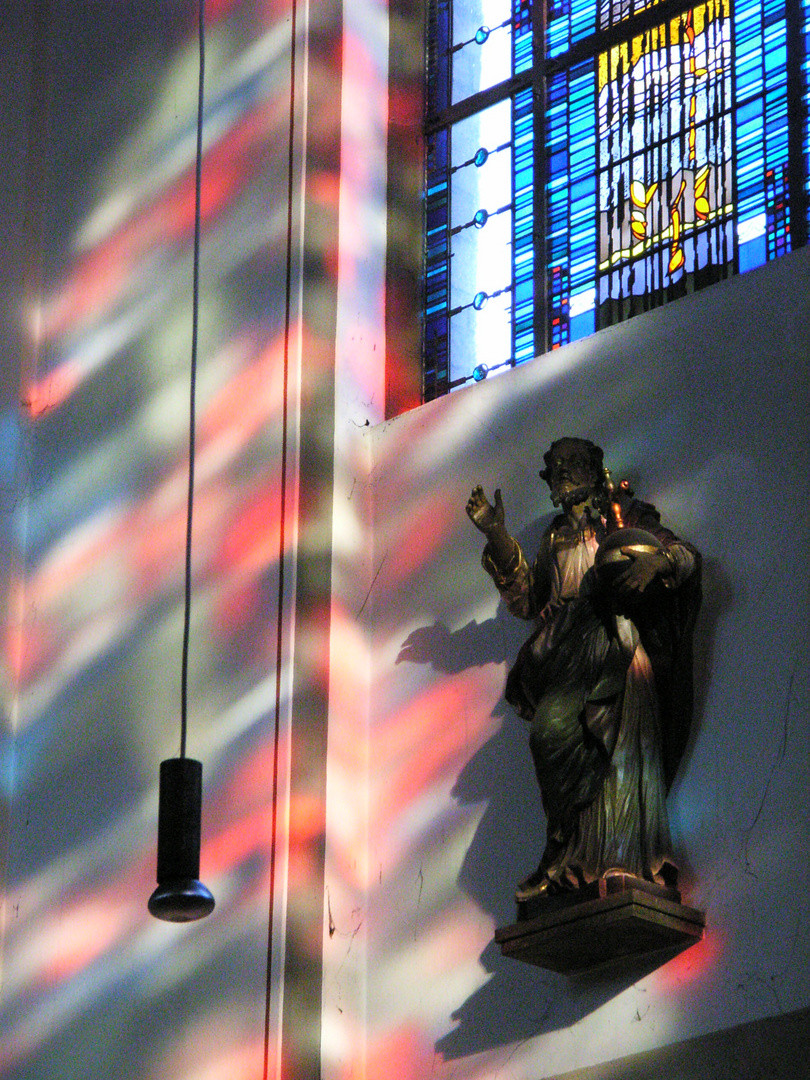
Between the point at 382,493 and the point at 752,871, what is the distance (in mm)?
2323

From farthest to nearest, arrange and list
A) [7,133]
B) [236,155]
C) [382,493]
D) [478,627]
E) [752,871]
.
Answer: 1. [7,133]
2. [236,155]
3. [382,493]
4. [478,627]
5. [752,871]

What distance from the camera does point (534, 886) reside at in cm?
711

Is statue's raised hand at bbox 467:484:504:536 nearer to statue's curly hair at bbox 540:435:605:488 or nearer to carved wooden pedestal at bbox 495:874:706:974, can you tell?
statue's curly hair at bbox 540:435:605:488

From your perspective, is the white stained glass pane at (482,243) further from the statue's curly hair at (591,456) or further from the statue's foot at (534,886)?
the statue's foot at (534,886)

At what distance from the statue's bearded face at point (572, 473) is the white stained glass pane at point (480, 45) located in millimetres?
2238

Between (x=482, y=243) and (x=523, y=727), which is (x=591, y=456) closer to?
(x=523, y=727)

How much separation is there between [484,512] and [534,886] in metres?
1.28

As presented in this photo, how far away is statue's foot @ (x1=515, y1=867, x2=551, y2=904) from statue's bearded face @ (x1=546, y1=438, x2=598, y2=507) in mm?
1257

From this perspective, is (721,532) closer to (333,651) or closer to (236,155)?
(333,651)

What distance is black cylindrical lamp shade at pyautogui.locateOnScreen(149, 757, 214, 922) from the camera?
628 centimetres

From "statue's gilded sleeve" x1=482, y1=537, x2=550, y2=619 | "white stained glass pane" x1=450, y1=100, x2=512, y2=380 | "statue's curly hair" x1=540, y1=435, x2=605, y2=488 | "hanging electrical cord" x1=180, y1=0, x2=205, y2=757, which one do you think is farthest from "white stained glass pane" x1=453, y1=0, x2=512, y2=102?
"statue's gilded sleeve" x1=482, y1=537, x2=550, y2=619

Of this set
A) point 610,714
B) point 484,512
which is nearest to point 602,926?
point 610,714

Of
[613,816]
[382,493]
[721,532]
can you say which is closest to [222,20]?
[382,493]

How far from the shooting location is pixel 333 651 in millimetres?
8219
